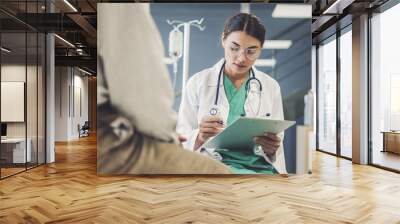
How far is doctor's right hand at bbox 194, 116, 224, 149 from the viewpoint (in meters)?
6.17

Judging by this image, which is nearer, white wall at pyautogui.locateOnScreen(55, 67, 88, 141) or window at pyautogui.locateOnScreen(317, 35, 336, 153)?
window at pyautogui.locateOnScreen(317, 35, 336, 153)

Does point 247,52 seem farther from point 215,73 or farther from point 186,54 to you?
point 186,54

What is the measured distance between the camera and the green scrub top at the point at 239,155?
20.2ft

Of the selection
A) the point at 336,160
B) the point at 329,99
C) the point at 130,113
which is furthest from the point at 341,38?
the point at 130,113

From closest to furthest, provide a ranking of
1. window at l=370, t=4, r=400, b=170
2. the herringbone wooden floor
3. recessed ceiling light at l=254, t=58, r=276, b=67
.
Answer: the herringbone wooden floor
recessed ceiling light at l=254, t=58, r=276, b=67
window at l=370, t=4, r=400, b=170

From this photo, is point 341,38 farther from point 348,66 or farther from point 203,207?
point 203,207

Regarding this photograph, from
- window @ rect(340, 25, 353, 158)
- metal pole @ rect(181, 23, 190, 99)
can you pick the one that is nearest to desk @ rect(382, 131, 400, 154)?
window @ rect(340, 25, 353, 158)

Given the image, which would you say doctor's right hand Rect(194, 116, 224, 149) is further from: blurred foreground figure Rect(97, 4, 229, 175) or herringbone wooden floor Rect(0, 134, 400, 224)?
herringbone wooden floor Rect(0, 134, 400, 224)

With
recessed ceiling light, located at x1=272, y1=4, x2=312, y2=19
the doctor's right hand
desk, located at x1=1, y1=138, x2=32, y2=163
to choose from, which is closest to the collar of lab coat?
the doctor's right hand

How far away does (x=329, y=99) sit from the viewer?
1028cm

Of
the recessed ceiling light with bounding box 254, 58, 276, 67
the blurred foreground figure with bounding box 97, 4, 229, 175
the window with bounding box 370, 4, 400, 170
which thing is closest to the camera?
the blurred foreground figure with bounding box 97, 4, 229, 175

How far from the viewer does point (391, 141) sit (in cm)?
732

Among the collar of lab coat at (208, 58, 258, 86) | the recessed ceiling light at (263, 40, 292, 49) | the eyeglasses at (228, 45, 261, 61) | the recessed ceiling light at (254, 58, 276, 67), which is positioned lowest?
the collar of lab coat at (208, 58, 258, 86)

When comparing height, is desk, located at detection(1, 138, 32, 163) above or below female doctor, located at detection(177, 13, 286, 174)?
below
